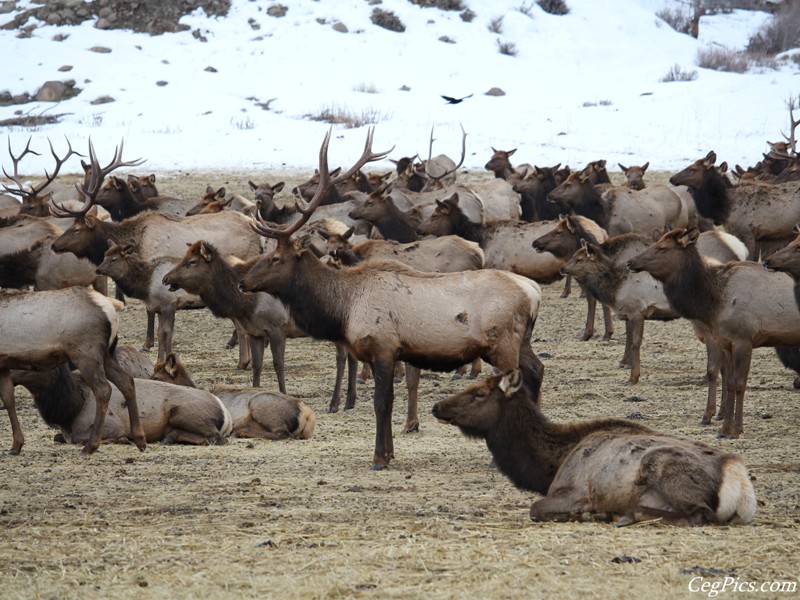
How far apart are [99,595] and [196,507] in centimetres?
192

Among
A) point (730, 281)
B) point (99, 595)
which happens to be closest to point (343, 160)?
point (730, 281)

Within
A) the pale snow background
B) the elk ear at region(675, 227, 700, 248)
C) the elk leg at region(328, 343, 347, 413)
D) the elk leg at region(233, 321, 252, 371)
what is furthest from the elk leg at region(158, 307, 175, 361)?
the pale snow background

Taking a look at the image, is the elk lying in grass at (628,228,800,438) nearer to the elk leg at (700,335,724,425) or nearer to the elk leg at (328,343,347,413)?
the elk leg at (700,335,724,425)

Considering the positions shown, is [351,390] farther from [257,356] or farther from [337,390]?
[257,356]

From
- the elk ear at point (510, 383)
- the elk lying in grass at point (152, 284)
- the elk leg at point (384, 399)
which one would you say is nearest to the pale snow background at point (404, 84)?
the elk lying in grass at point (152, 284)

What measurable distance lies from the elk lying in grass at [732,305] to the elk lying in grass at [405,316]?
1725 millimetres

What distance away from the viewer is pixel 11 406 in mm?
9531

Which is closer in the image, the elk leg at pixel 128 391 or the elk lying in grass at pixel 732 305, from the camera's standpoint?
the elk leg at pixel 128 391

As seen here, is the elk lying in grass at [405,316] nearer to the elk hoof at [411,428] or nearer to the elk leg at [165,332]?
the elk hoof at [411,428]

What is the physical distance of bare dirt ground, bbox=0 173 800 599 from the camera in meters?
5.38

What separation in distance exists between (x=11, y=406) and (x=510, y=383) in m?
4.12

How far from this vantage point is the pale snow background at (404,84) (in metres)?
31.6

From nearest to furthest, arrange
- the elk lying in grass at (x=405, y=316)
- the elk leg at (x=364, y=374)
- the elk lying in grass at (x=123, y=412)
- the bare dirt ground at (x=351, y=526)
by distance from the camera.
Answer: the bare dirt ground at (x=351, y=526) < the elk lying in grass at (x=405, y=316) < the elk lying in grass at (x=123, y=412) < the elk leg at (x=364, y=374)

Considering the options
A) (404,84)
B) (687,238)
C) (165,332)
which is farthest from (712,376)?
(404,84)
